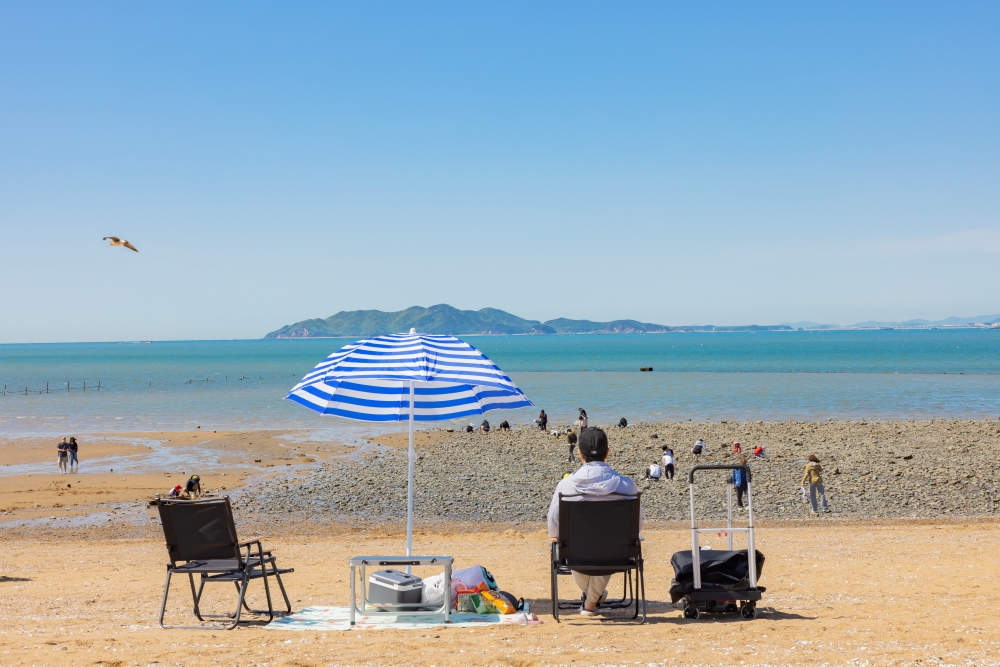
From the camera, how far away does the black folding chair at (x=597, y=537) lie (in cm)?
623

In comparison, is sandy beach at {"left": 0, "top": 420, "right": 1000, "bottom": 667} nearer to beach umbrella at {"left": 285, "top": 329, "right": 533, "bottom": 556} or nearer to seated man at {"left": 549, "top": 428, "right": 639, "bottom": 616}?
seated man at {"left": 549, "top": 428, "right": 639, "bottom": 616}

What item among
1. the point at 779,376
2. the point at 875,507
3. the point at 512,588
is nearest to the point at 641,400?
the point at 779,376

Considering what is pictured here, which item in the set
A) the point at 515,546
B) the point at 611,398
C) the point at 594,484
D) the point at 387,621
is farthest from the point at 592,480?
A: the point at 611,398

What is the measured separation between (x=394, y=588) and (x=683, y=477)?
14.9 m

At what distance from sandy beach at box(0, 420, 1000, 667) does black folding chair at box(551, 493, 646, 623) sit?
0.46 metres

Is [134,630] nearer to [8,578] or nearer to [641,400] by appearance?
[8,578]

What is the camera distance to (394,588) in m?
6.70

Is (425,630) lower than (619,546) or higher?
lower

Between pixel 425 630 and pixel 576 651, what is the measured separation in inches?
53.8

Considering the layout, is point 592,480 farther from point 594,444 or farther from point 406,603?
point 406,603

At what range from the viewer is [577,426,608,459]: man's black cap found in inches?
247

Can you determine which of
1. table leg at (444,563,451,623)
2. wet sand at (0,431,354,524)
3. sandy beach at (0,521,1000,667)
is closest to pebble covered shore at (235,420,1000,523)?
wet sand at (0,431,354,524)

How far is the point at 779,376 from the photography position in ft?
242

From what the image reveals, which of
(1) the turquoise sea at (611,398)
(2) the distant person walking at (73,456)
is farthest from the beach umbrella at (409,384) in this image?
(1) the turquoise sea at (611,398)
